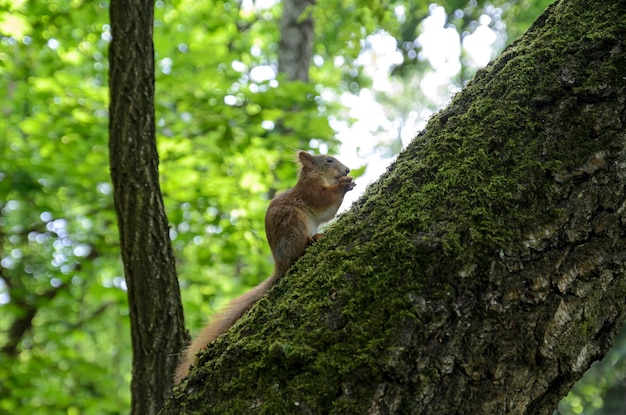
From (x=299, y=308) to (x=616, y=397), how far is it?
6940 mm

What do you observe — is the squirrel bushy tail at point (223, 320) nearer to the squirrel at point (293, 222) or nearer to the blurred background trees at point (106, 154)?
the squirrel at point (293, 222)

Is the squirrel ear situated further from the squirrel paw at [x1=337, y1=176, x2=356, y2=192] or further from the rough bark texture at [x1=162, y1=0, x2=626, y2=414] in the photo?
the rough bark texture at [x1=162, y1=0, x2=626, y2=414]

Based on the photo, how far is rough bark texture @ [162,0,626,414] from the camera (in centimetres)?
125

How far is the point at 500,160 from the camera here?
1.48 metres

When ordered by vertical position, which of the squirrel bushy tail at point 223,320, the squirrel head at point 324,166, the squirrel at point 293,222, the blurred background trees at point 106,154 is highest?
the blurred background trees at point 106,154

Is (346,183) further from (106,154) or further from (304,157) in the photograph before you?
(106,154)

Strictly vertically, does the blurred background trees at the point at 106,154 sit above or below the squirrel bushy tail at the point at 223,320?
above

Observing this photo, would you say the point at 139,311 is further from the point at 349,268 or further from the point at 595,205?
Answer: the point at 595,205

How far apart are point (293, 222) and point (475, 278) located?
1407mm

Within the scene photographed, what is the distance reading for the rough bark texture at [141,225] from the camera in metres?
2.63

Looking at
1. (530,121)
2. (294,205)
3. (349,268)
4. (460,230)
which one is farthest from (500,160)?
(294,205)

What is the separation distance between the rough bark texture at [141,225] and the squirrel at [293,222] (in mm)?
271

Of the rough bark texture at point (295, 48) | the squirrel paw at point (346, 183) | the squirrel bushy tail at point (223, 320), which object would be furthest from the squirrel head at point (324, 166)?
the rough bark texture at point (295, 48)

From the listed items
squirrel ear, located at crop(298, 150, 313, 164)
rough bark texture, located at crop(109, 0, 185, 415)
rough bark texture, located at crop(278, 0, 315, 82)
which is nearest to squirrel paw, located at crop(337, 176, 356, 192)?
squirrel ear, located at crop(298, 150, 313, 164)
